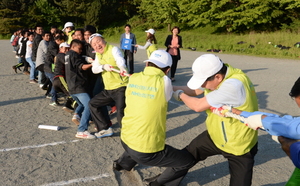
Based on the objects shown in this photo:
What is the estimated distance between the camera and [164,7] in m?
39.8

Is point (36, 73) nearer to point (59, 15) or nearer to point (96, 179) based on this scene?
point (96, 179)

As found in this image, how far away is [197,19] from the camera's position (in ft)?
115

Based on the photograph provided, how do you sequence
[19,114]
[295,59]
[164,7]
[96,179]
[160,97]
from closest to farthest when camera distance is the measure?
[160,97] < [96,179] < [19,114] < [295,59] < [164,7]

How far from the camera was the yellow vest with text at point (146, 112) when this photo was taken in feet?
9.91

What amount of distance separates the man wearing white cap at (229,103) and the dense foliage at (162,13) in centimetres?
2872

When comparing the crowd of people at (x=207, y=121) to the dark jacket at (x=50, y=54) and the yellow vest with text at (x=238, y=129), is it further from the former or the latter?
the dark jacket at (x=50, y=54)

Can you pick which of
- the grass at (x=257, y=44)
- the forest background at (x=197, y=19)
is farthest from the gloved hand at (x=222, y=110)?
the forest background at (x=197, y=19)

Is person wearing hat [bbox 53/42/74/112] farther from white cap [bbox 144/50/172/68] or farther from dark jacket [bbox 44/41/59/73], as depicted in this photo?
white cap [bbox 144/50/172/68]

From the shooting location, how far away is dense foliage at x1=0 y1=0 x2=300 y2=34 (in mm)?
30000

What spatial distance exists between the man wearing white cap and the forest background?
1774cm

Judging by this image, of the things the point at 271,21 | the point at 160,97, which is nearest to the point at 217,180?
the point at 160,97

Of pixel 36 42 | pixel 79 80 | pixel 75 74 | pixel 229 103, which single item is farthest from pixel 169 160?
pixel 36 42

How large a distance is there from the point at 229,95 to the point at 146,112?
0.92 m

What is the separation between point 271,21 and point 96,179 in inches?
1318
